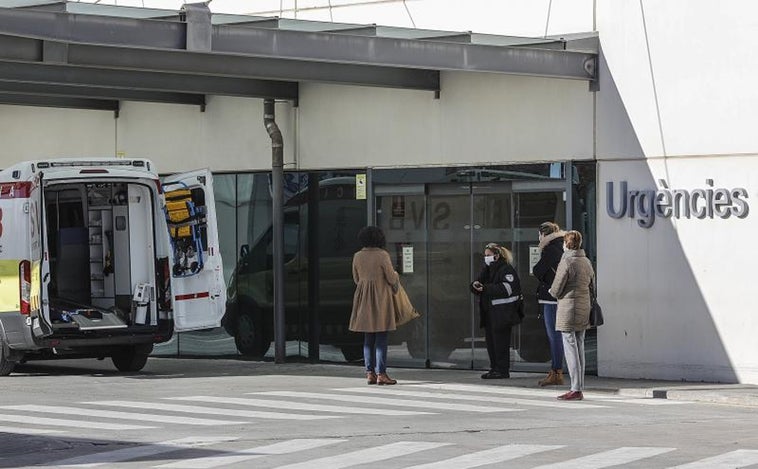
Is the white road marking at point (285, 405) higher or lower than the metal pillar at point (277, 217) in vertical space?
lower

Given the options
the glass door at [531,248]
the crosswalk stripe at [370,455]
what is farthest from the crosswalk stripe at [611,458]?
the glass door at [531,248]

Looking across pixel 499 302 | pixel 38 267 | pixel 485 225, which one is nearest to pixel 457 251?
pixel 485 225

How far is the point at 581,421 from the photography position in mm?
15078

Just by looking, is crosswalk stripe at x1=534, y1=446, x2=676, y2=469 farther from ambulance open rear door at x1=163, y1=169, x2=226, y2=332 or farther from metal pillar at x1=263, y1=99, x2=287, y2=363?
metal pillar at x1=263, y1=99, x2=287, y2=363

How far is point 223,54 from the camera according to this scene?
18812 millimetres

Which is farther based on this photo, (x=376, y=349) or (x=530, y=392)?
(x=376, y=349)

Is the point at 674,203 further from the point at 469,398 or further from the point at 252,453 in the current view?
the point at 252,453

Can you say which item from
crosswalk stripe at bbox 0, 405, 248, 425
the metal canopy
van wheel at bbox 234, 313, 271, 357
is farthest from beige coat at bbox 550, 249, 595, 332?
van wheel at bbox 234, 313, 271, 357

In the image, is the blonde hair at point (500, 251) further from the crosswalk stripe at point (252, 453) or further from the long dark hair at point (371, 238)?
the crosswalk stripe at point (252, 453)

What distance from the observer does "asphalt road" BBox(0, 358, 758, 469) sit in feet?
40.2

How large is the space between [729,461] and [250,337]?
1245 cm

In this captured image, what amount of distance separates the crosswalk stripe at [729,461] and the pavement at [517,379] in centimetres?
466

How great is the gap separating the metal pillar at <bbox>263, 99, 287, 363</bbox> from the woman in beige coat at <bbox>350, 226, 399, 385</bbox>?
3.72 m

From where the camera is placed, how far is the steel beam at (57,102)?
965 inches
